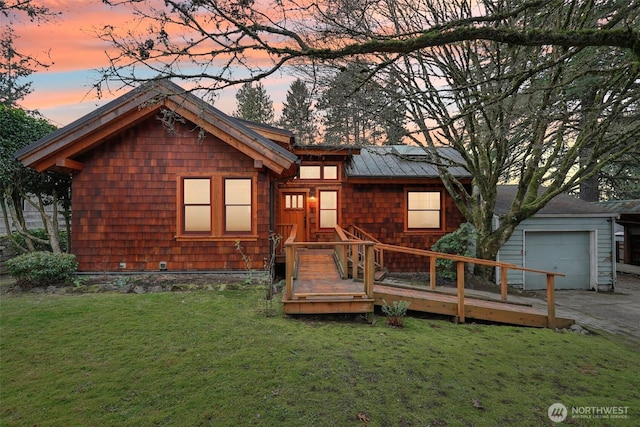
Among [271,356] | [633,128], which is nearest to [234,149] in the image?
[271,356]

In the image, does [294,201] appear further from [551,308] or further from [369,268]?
[551,308]

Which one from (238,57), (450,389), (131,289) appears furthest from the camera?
(131,289)

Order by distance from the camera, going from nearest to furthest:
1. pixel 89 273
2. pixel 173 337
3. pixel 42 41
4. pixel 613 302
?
pixel 173 337 → pixel 42 41 → pixel 89 273 → pixel 613 302

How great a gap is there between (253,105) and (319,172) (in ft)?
85.0

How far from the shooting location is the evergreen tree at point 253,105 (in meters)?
34.9

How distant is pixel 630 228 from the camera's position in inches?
601

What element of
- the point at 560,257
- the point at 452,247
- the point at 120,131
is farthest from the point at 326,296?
the point at 560,257

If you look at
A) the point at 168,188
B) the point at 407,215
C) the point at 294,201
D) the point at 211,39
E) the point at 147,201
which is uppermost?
the point at 211,39

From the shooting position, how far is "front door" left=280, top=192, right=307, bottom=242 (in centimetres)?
1247

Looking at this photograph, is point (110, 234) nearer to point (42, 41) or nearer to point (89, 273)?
point (89, 273)

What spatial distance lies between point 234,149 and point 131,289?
438 cm

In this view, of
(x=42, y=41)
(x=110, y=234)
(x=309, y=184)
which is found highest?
(x=42, y=41)

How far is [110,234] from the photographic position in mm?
8586

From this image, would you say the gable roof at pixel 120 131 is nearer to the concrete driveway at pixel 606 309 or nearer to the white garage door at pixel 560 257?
the concrete driveway at pixel 606 309
